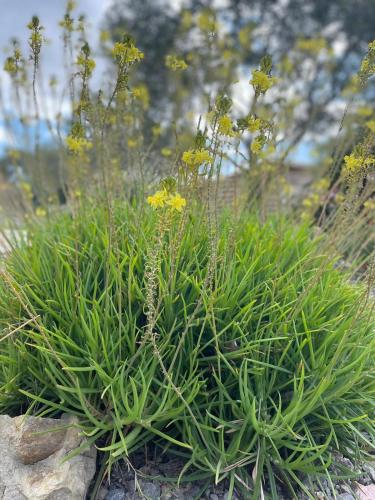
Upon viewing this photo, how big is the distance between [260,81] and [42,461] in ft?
5.48

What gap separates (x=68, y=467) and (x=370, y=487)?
1299 millimetres

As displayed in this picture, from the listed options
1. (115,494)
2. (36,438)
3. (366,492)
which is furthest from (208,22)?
(366,492)

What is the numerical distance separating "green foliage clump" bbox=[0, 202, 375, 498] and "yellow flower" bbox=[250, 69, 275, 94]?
594 millimetres

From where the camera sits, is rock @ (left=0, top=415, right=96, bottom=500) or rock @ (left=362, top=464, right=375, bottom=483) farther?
rock @ (left=362, top=464, right=375, bottom=483)

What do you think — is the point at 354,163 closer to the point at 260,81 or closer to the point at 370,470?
the point at 260,81

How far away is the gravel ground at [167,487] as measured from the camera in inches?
72.7

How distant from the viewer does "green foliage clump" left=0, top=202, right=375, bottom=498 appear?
5.95ft

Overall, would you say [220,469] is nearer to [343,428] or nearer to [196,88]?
[343,428]

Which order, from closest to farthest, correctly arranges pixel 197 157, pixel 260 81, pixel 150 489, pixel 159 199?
pixel 159 199 < pixel 197 157 < pixel 260 81 < pixel 150 489

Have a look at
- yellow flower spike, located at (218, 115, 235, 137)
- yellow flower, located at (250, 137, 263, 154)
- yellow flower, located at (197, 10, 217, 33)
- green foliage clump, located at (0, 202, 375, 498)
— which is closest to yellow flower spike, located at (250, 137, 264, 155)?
yellow flower, located at (250, 137, 263, 154)

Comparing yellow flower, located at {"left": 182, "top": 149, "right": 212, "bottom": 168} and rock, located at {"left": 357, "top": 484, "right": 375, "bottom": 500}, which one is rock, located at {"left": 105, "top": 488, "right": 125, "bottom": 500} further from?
yellow flower, located at {"left": 182, "top": 149, "right": 212, "bottom": 168}

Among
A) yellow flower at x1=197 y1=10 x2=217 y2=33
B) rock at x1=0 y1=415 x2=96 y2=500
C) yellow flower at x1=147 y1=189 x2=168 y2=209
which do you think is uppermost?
yellow flower at x1=197 y1=10 x2=217 y2=33

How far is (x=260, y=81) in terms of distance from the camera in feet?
5.60

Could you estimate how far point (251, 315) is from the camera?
2.00 m
